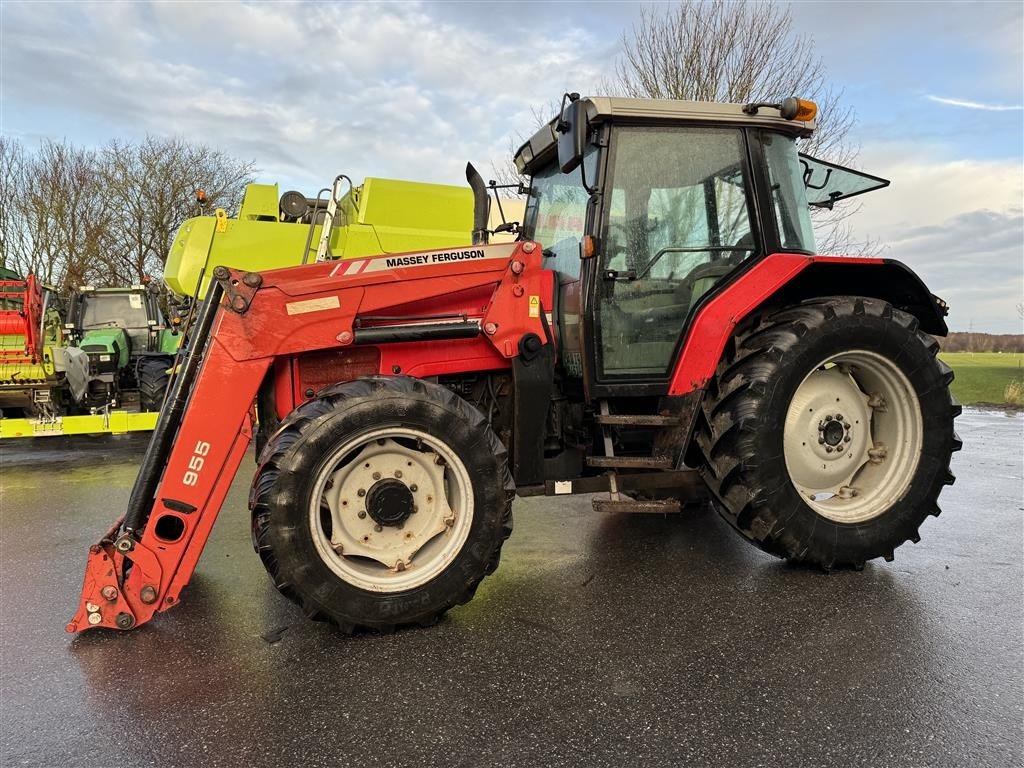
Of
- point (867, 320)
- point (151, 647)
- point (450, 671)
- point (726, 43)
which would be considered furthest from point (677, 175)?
point (726, 43)

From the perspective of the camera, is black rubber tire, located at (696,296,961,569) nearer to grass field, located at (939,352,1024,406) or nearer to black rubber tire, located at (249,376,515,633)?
black rubber tire, located at (249,376,515,633)

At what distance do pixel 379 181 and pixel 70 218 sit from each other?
65.5ft

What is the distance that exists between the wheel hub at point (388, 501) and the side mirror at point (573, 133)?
69.3 inches

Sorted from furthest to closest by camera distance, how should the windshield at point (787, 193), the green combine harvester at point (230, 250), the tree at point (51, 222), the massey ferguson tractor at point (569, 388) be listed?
the tree at point (51, 222) → the green combine harvester at point (230, 250) → the windshield at point (787, 193) → the massey ferguson tractor at point (569, 388)

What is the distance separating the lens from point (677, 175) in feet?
12.6

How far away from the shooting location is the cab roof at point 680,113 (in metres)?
3.64

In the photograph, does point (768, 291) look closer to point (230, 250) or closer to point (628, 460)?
point (628, 460)

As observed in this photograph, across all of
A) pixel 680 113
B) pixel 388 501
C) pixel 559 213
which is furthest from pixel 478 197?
pixel 388 501

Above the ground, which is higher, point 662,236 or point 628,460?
point 662,236

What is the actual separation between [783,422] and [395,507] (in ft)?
6.65

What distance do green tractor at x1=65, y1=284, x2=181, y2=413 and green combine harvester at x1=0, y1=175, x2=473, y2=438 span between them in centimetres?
4

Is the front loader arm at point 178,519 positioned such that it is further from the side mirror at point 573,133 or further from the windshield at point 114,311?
the windshield at point 114,311

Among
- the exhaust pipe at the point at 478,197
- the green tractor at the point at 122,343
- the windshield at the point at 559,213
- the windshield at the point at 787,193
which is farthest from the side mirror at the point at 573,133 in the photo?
the green tractor at the point at 122,343

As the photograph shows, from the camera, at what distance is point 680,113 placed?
149 inches
